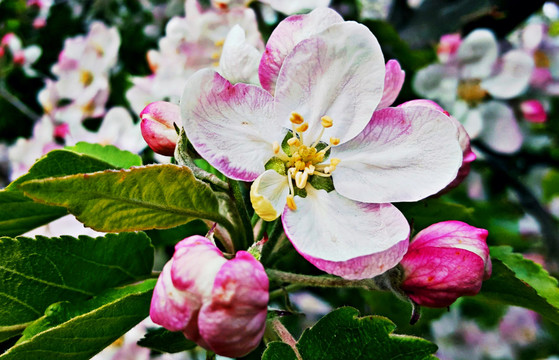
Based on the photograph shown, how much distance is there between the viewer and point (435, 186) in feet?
2.08

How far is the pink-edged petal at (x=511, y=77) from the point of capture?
1599mm

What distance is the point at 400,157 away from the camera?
66 centimetres

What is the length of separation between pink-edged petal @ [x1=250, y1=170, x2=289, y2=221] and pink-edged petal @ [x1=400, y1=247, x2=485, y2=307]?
17 centimetres

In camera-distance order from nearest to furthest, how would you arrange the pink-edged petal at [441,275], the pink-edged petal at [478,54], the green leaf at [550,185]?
1. the pink-edged petal at [441,275]
2. the pink-edged petal at [478,54]
3. the green leaf at [550,185]

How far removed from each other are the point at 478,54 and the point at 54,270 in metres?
1.39

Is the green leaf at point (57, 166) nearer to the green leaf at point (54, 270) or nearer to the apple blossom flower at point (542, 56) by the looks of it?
the green leaf at point (54, 270)

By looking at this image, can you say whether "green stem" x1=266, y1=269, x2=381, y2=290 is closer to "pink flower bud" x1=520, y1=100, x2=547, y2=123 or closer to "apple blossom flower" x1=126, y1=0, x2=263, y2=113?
"apple blossom flower" x1=126, y1=0, x2=263, y2=113

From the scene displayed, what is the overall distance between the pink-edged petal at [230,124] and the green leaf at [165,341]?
0.25m

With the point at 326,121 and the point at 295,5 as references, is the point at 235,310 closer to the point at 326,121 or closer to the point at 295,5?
the point at 326,121

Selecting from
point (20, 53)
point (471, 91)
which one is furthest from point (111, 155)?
point (20, 53)

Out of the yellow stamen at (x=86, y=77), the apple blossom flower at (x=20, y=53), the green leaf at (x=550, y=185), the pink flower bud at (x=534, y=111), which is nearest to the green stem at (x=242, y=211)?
the yellow stamen at (x=86, y=77)

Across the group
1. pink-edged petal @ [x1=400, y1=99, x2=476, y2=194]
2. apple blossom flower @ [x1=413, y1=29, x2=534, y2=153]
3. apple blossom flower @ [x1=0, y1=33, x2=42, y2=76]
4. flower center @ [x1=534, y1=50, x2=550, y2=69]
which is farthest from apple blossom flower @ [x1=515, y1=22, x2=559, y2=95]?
apple blossom flower @ [x1=0, y1=33, x2=42, y2=76]

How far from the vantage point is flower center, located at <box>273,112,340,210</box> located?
2.23 feet

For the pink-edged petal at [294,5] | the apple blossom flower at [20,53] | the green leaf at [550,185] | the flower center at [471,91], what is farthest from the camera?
the green leaf at [550,185]
